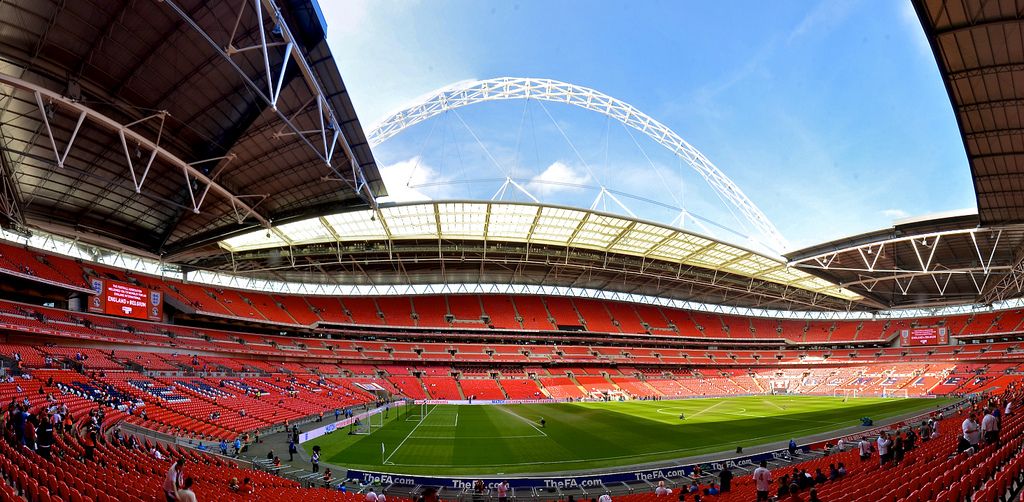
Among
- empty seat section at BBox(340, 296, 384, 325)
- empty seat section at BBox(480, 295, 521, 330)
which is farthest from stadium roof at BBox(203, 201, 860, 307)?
empty seat section at BBox(480, 295, 521, 330)

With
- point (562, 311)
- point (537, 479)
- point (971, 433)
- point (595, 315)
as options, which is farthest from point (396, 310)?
point (971, 433)

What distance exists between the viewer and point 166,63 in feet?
66.3

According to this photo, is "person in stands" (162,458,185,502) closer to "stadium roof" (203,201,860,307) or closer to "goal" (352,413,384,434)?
"goal" (352,413,384,434)

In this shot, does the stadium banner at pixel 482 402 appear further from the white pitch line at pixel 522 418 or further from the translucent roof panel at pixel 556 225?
the translucent roof panel at pixel 556 225

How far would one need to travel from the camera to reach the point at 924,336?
229ft

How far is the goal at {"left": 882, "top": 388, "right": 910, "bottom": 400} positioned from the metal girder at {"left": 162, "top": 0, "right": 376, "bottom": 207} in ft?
201

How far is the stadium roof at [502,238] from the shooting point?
40406 millimetres

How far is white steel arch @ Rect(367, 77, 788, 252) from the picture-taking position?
3731 cm

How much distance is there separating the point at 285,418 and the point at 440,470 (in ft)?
54.4

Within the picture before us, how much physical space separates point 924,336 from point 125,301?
93.8 meters

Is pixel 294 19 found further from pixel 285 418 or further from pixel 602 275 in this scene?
pixel 602 275

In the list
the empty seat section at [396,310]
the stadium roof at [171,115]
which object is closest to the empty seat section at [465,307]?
the empty seat section at [396,310]

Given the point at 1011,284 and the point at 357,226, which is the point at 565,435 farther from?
the point at 1011,284

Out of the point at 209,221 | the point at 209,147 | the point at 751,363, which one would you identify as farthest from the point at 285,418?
the point at 751,363
